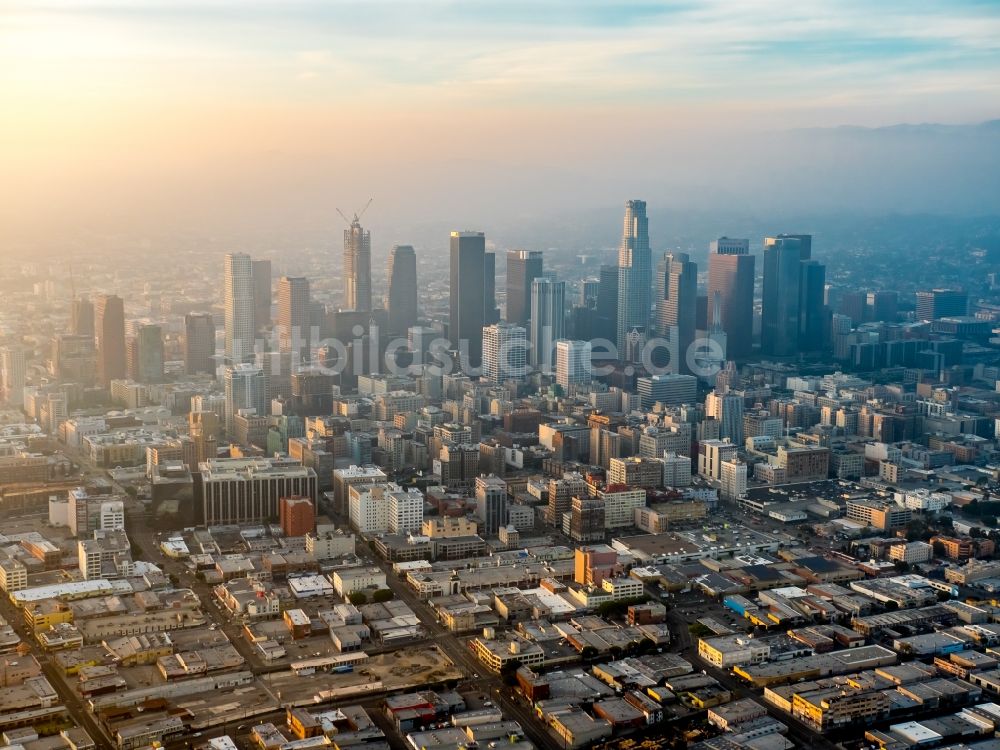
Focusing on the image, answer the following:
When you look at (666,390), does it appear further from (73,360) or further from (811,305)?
(73,360)

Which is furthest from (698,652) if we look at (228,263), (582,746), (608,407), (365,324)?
(228,263)

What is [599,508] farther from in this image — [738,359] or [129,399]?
[738,359]

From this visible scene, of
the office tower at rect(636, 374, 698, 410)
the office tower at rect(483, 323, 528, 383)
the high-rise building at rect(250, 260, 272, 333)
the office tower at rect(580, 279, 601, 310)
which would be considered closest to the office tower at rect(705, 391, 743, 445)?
the office tower at rect(636, 374, 698, 410)

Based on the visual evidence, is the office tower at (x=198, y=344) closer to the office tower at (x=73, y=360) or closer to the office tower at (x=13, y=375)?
the office tower at (x=73, y=360)

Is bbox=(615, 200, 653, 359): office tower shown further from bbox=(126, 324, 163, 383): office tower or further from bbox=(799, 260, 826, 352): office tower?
bbox=(126, 324, 163, 383): office tower

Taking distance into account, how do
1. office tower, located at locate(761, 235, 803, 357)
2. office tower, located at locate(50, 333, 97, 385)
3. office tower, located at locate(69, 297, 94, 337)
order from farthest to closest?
1. office tower, located at locate(761, 235, 803, 357)
2. office tower, located at locate(69, 297, 94, 337)
3. office tower, located at locate(50, 333, 97, 385)

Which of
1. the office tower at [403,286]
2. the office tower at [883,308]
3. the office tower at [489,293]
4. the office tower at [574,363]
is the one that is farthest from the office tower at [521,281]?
the office tower at [883,308]
